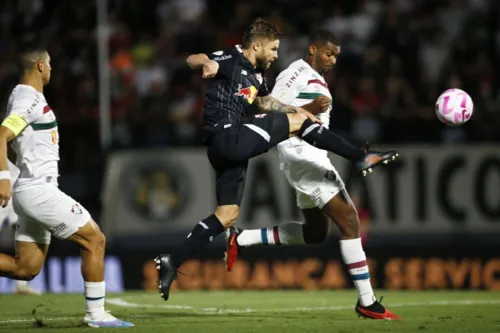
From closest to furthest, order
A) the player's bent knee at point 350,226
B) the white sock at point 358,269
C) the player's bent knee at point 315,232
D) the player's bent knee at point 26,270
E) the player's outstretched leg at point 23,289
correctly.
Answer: the player's bent knee at point 26,270
the white sock at point 358,269
the player's bent knee at point 350,226
the player's bent knee at point 315,232
the player's outstretched leg at point 23,289

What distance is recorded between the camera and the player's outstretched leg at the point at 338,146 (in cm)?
828

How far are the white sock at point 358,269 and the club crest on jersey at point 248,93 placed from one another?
4.72ft

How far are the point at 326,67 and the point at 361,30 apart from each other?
7451 millimetres

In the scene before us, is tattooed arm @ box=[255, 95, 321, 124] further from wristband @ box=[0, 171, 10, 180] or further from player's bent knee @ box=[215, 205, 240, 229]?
wristband @ box=[0, 171, 10, 180]

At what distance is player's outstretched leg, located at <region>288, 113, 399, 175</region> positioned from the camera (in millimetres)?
8281

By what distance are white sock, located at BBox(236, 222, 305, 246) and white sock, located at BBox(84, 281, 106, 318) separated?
2.11 metres

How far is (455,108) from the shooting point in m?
9.30

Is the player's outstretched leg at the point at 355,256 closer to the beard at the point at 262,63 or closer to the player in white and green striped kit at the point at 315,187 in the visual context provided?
the player in white and green striped kit at the point at 315,187

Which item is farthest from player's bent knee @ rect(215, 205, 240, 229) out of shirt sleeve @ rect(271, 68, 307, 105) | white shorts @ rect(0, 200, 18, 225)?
white shorts @ rect(0, 200, 18, 225)

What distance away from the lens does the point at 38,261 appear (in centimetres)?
818

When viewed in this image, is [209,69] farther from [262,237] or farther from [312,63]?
[262,237]

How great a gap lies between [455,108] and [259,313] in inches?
99.8

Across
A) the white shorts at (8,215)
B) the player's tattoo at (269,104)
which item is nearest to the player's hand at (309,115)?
the player's tattoo at (269,104)

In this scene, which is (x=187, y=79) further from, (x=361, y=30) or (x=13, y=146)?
(x=13, y=146)
